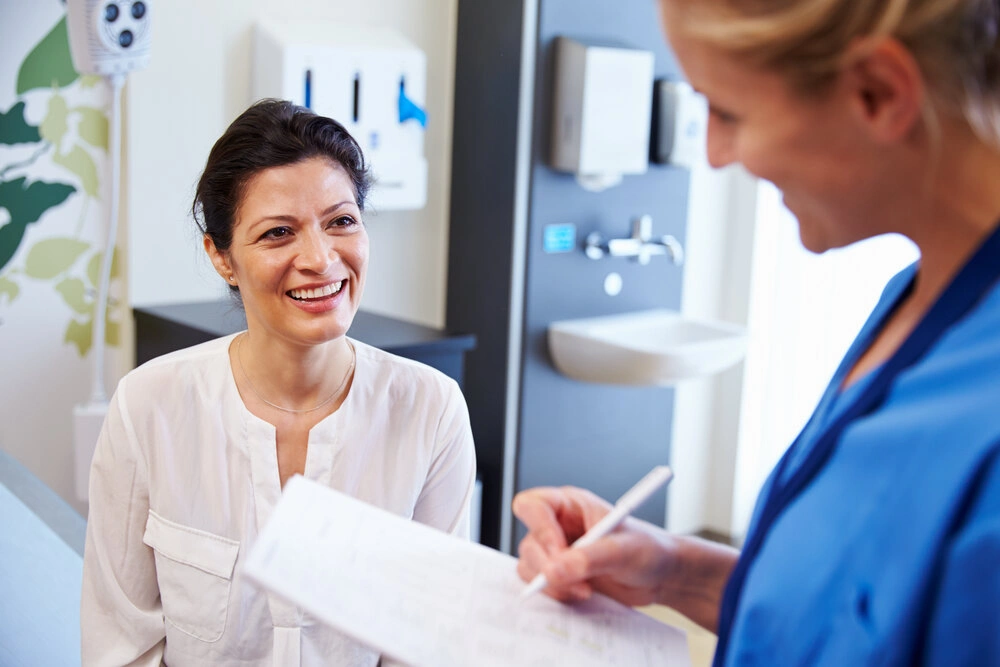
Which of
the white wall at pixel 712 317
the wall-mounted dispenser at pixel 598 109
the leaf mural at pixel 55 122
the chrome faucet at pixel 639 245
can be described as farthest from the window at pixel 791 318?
the leaf mural at pixel 55 122

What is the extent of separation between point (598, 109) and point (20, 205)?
155cm

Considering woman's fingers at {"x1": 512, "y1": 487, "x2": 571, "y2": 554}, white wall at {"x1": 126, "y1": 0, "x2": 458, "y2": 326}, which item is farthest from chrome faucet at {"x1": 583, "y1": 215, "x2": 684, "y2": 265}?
woman's fingers at {"x1": 512, "y1": 487, "x2": 571, "y2": 554}

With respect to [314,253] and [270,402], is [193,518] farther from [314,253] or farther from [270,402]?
[314,253]

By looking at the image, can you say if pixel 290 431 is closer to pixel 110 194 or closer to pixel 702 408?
pixel 110 194

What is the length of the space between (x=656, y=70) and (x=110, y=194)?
5.59ft

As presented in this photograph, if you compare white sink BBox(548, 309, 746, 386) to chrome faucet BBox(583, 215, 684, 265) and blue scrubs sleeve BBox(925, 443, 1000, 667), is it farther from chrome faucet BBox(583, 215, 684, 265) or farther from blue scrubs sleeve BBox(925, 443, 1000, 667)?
blue scrubs sleeve BBox(925, 443, 1000, 667)

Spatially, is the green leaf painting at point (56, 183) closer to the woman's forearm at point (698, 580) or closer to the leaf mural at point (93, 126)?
the leaf mural at point (93, 126)

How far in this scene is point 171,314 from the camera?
8.25 ft

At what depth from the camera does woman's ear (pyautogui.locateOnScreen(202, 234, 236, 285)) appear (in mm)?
1653

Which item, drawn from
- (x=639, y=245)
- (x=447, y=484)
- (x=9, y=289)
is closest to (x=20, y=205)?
(x=9, y=289)

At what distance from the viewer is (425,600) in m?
0.82

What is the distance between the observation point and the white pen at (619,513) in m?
0.82

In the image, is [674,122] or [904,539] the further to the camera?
[674,122]

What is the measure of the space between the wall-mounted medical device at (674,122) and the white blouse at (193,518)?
1.98 metres
